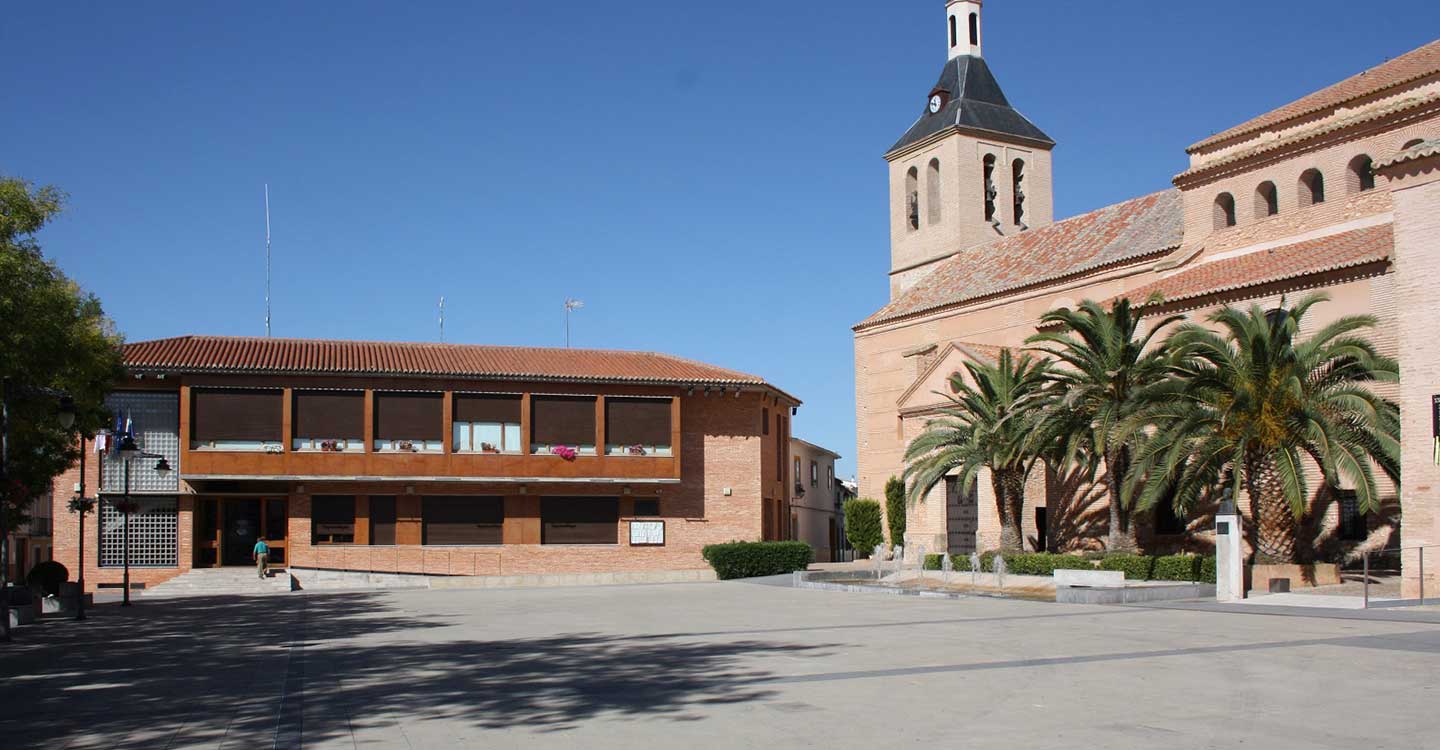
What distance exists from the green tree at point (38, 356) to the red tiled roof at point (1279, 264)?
24.9 metres

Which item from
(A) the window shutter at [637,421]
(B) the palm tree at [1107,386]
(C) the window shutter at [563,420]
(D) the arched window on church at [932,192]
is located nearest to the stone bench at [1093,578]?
(B) the palm tree at [1107,386]

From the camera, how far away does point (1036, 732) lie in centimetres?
939

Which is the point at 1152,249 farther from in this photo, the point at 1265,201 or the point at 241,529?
the point at 241,529

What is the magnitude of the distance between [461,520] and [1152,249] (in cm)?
2290

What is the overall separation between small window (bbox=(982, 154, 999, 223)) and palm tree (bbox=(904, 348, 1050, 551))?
870 inches

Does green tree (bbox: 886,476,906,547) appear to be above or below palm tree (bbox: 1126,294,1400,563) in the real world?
below

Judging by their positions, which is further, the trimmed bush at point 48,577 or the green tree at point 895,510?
the green tree at point 895,510

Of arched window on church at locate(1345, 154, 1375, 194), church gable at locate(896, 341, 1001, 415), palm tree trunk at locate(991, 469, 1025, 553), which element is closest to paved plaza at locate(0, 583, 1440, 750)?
palm tree trunk at locate(991, 469, 1025, 553)

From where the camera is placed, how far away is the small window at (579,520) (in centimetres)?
4028

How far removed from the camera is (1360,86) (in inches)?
1251

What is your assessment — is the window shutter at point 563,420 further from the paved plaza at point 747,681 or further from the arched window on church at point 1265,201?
the arched window on church at point 1265,201

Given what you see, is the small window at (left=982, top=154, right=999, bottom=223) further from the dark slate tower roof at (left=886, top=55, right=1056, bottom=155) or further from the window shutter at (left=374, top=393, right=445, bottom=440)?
the window shutter at (left=374, top=393, right=445, bottom=440)

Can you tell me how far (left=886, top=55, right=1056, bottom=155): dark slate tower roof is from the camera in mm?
53344

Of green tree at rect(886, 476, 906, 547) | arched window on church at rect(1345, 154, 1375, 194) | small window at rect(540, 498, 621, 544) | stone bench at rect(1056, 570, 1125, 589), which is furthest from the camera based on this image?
green tree at rect(886, 476, 906, 547)
